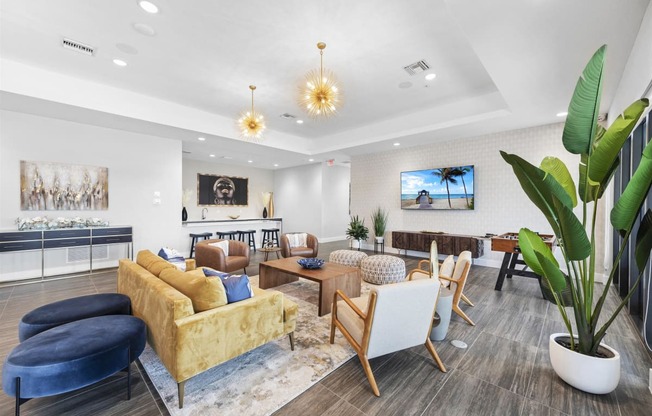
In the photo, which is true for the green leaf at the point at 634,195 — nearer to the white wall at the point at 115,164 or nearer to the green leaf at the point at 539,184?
the green leaf at the point at 539,184

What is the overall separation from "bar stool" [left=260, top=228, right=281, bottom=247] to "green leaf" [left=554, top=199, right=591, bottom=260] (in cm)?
783

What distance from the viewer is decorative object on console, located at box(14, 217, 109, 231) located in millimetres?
4879

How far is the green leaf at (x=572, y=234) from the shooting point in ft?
5.89

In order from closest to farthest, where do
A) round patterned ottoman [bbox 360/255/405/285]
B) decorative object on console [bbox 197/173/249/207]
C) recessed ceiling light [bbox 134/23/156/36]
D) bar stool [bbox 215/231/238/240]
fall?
recessed ceiling light [bbox 134/23/156/36] → round patterned ottoman [bbox 360/255/405/285] → bar stool [bbox 215/231/238/240] → decorative object on console [bbox 197/173/249/207]

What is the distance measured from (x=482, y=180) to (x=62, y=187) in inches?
348

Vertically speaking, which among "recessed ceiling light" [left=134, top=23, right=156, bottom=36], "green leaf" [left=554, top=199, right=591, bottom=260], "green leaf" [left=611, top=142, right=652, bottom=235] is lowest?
"green leaf" [left=554, top=199, right=591, bottom=260]

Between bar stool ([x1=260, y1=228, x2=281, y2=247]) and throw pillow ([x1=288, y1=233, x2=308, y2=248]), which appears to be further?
bar stool ([x1=260, y1=228, x2=281, y2=247])

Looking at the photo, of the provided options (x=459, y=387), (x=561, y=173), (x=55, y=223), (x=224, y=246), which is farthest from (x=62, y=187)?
(x=561, y=173)

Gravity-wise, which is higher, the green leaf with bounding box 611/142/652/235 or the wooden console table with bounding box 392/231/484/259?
the green leaf with bounding box 611/142/652/235

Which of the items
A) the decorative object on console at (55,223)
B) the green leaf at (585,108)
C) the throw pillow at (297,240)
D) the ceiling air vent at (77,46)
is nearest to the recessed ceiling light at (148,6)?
the ceiling air vent at (77,46)

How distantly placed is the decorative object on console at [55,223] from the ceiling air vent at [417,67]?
6487mm

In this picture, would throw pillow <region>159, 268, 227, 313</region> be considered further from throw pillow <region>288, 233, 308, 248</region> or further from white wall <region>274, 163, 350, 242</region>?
white wall <region>274, 163, 350, 242</region>

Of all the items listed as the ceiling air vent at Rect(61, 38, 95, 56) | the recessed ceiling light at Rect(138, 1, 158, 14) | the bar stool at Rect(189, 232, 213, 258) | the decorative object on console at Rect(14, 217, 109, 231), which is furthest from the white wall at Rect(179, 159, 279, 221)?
the recessed ceiling light at Rect(138, 1, 158, 14)

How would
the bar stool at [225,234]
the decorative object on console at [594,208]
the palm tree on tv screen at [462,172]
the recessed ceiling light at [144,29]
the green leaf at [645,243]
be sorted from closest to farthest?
the decorative object on console at [594,208]
the green leaf at [645,243]
the recessed ceiling light at [144,29]
the palm tree on tv screen at [462,172]
the bar stool at [225,234]
